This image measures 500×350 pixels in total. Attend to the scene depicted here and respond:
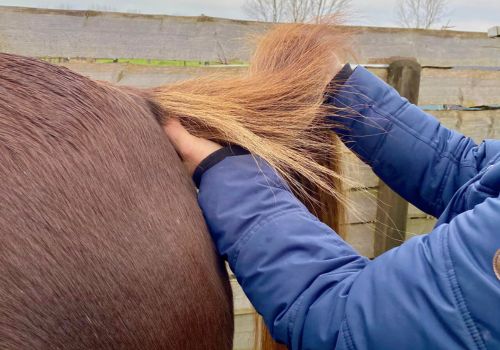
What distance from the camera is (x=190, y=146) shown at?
0.92 meters

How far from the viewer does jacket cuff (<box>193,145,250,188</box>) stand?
2.95 ft

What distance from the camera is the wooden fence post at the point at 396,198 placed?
7.45 ft

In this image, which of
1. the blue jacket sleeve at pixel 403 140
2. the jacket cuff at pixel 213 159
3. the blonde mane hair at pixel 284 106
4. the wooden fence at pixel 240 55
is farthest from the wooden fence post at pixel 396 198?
the jacket cuff at pixel 213 159

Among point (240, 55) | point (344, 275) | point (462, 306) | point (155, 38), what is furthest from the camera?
point (240, 55)

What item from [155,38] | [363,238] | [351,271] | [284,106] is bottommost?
[363,238]

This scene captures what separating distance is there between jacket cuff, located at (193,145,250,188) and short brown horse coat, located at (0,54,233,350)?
0.05 metres

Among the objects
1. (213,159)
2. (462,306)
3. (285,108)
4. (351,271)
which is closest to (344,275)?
(351,271)

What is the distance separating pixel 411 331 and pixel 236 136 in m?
0.47

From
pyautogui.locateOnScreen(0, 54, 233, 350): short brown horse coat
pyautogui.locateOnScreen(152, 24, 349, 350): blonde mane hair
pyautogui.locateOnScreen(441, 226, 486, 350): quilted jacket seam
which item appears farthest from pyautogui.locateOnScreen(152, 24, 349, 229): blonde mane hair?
pyautogui.locateOnScreen(441, 226, 486, 350): quilted jacket seam

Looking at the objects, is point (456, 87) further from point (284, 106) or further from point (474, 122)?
point (284, 106)

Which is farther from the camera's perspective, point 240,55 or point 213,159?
point 240,55

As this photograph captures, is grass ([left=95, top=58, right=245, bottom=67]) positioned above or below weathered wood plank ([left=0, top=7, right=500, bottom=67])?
below

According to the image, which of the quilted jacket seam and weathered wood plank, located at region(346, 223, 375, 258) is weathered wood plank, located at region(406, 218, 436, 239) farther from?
the quilted jacket seam

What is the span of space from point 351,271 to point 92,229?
400 millimetres
